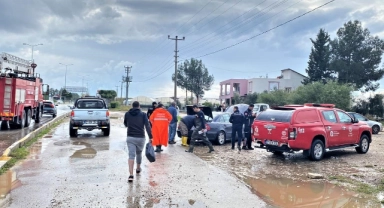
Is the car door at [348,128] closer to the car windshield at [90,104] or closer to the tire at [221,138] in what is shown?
the tire at [221,138]

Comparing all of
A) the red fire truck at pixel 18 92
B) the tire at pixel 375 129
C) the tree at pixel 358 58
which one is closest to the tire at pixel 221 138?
the red fire truck at pixel 18 92

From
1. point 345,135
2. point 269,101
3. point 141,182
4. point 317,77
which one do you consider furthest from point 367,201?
point 317,77

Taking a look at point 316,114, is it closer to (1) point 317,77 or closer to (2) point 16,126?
(2) point 16,126

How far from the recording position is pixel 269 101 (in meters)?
48.5

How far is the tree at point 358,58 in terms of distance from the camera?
55031mm

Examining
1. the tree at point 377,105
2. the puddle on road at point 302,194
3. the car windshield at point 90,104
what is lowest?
the puddle on road at point 302,194

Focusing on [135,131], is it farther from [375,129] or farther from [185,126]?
[375,129]

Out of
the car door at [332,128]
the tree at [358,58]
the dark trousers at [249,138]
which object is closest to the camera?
the car door at [332,128]

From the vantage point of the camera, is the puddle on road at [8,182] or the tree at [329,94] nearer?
the puddle on road at [8,182]

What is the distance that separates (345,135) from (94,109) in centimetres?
1076

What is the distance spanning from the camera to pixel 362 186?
8492 mm

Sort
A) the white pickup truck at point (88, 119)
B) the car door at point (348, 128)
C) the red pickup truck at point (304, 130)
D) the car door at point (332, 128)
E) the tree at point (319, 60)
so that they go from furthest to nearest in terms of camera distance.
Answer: the tree at point (319, 60) < the white pickup truck at point (88, 119) < the car door at point (348, 128) < the car door at point (332, 128) < the red pickup truck at point (304, 130)

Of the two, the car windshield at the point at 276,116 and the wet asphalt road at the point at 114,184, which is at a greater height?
the car windshield at the point at 276,116

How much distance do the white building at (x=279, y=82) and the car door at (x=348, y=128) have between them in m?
52.5
